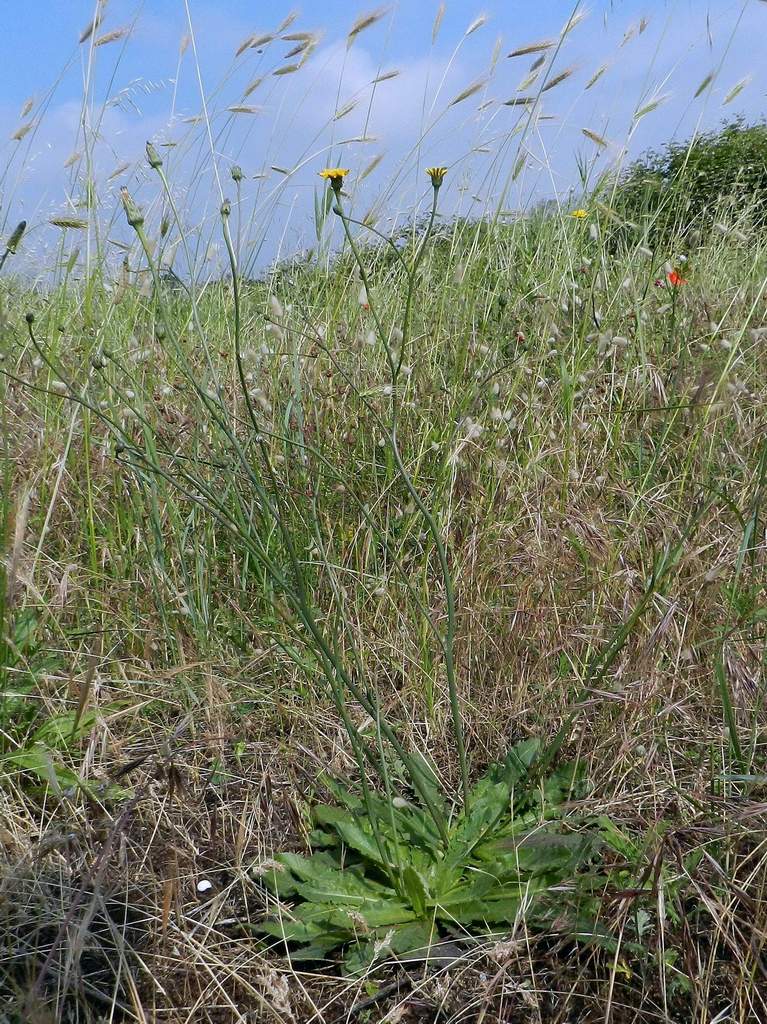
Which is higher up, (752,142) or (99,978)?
(752,142)

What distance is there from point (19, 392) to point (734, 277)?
2259mm

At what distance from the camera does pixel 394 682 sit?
5.19ft

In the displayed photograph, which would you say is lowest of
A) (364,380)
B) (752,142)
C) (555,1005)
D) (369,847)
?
(555,1005)

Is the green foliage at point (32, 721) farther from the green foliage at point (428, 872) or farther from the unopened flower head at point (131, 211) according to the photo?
the unopened flower head at point (131, 211)

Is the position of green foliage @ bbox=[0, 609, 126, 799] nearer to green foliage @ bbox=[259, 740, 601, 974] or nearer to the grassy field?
the grassy field

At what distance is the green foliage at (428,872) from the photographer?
1142 millimetres

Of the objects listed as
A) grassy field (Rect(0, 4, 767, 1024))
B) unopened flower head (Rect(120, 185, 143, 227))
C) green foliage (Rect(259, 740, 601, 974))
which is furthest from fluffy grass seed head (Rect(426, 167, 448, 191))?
green foliage (Rect(259, 740, 601, 974))

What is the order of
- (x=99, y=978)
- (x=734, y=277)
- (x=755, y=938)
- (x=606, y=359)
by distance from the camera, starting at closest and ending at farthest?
(x=755, y=938) → (x=99, y=978) → (x=606, y=359) → (x=734, y=277)

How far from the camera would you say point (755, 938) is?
1.01m

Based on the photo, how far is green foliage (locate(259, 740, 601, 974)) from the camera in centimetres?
114

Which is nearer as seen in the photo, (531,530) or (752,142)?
(531,530)

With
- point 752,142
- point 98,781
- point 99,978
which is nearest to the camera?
point 99,978

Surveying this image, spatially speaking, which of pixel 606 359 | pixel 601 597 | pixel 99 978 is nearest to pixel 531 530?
pixel 601 597

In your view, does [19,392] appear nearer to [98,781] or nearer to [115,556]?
[115,556]
